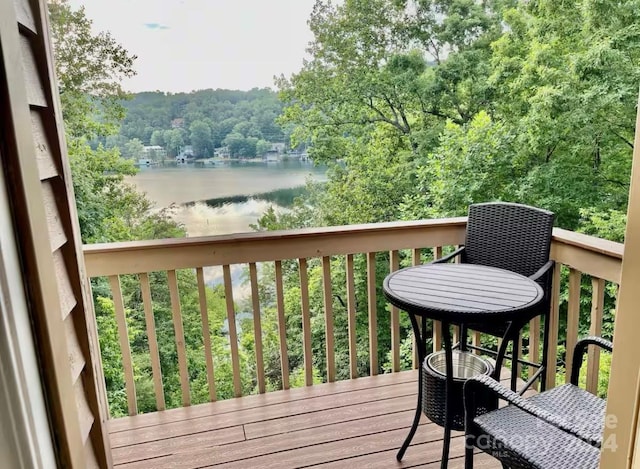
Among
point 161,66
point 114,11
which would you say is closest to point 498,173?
point 161,66

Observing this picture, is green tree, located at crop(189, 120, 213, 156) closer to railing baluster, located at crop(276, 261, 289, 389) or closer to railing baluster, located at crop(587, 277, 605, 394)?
railing baluster, located at crop(276, 261, 289, 389)

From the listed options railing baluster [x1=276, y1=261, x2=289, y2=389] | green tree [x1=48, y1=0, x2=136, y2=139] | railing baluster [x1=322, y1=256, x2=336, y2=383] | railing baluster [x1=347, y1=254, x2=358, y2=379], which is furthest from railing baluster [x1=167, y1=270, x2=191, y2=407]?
green tree [x1=48, y1=0, x2=136, y2=139]

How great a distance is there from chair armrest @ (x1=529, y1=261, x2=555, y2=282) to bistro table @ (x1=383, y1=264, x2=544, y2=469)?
0.15m

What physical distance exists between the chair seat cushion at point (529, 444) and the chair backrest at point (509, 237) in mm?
1099

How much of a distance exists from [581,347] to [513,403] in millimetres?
447

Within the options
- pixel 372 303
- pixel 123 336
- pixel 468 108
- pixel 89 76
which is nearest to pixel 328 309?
pixel 372 303

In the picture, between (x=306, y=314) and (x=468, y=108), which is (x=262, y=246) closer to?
(x=306, y=314)

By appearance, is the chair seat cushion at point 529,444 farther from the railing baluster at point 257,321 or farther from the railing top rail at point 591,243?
the railing baluster at point 257,321

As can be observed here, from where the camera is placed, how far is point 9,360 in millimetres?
574

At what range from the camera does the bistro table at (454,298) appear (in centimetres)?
170

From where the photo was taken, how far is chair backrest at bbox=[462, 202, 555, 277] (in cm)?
234

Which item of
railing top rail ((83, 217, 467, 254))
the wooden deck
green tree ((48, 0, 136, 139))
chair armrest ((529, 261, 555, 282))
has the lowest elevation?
the wooden deck

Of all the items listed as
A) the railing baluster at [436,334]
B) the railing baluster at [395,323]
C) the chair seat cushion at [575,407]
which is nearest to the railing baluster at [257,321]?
the railing baluster at [395,323]

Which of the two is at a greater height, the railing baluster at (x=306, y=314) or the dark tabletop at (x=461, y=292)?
the dark tabletop at (x=461, y=292)
